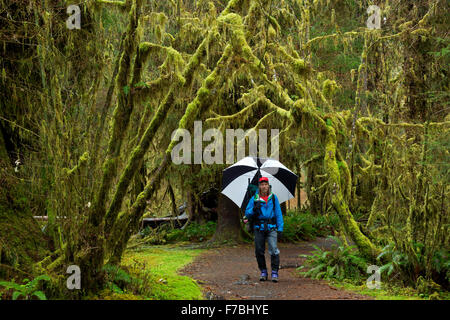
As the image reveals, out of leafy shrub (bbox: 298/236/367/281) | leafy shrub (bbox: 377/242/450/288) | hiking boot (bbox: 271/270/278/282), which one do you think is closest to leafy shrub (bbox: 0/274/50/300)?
hiking boot (bbox: 271/270/278/282)

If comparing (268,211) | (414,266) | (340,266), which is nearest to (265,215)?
(268,211)

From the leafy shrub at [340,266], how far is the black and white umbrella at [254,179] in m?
1.74

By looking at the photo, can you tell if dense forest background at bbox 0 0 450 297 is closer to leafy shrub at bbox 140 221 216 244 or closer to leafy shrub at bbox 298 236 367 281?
leafy shrub at bbox 298 236 367 281

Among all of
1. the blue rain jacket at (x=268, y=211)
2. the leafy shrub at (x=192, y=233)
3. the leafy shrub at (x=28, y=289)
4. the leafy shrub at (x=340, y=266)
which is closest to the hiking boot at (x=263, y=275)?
the blue rain jacket at (x=268, y=211)

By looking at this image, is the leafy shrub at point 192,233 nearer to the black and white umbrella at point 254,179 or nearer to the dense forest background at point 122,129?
the dense forest background at point 122,129

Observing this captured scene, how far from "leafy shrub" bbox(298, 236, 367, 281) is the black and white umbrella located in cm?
174

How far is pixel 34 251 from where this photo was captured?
240 inches

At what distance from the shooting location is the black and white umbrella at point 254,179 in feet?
30.2

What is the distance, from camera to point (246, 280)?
921 cm

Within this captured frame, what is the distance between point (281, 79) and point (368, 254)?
21.3 feet

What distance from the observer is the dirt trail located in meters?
7.68
